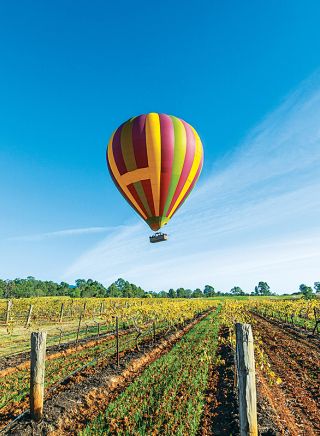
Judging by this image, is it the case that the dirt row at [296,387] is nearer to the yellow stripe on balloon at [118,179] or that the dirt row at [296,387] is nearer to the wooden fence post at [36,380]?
the wooden fence post at [36,380]

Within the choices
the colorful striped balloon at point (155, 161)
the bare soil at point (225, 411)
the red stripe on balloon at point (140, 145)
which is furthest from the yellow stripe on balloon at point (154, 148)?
the bare soil at point (225, 411)

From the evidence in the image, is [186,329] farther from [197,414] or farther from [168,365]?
[197,414]

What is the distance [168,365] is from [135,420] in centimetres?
501

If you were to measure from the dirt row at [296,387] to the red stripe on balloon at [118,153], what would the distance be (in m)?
11.1

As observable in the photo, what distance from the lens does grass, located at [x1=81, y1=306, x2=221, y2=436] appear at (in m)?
6.48

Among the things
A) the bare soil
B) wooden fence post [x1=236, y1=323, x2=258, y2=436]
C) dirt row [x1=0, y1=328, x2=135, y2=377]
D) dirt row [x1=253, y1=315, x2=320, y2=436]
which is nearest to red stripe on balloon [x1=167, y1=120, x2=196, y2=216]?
the bare soil

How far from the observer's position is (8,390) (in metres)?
9.30

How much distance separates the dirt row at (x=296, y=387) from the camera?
706 centimetres

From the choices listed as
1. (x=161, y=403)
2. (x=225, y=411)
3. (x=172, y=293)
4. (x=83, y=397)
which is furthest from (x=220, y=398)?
(x=172, y=293)

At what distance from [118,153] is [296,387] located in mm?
12405

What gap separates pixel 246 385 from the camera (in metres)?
4.66

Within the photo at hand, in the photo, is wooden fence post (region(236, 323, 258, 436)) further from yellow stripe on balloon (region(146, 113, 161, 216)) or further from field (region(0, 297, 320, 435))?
yellow stripe on balloon (region(146, 113, 161, 216))

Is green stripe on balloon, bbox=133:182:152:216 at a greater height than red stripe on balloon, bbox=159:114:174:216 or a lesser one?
lesser

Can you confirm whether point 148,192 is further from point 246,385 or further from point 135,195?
point 246,385
